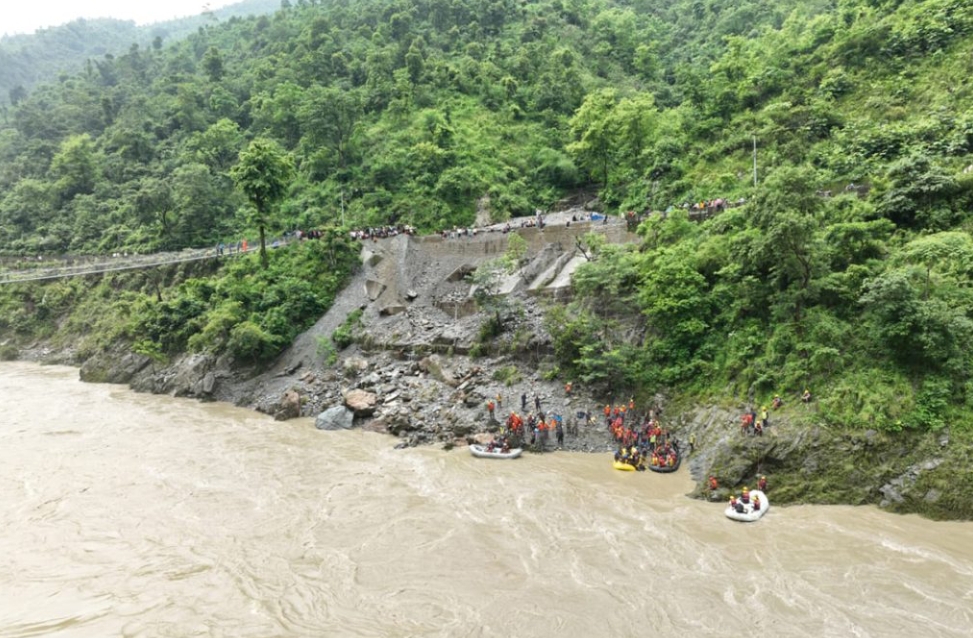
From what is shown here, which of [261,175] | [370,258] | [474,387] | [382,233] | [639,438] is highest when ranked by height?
[261,175]

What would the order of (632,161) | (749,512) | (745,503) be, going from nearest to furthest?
1. (749,512)
2. (745,503)
3. (632,161)

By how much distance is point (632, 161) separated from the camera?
46750 mm

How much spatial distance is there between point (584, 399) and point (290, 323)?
67.5 ft

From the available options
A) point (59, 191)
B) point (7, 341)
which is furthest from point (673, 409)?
point (59, 191)

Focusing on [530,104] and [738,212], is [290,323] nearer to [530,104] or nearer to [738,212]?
[738,212]

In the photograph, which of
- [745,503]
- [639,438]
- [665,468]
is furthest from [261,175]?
[745,503]

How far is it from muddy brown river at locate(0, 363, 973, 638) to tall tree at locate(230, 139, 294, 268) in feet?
72.5

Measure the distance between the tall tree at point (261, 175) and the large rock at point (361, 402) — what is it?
676 inches

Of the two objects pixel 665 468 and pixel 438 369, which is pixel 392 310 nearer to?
pixel 438 369

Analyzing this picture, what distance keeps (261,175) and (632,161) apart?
28480 mm

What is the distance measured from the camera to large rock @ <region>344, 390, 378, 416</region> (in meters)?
29.8

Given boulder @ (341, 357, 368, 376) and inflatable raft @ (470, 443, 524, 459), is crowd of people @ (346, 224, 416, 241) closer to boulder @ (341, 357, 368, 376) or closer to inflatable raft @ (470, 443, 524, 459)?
boulder @ (341, 357, 368, 376)

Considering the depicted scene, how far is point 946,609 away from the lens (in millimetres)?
13906

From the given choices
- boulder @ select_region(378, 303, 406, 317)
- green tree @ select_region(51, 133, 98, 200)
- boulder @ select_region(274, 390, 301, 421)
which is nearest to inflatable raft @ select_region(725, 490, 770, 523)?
boulder @ select_region(274, 390, 301, 421)
